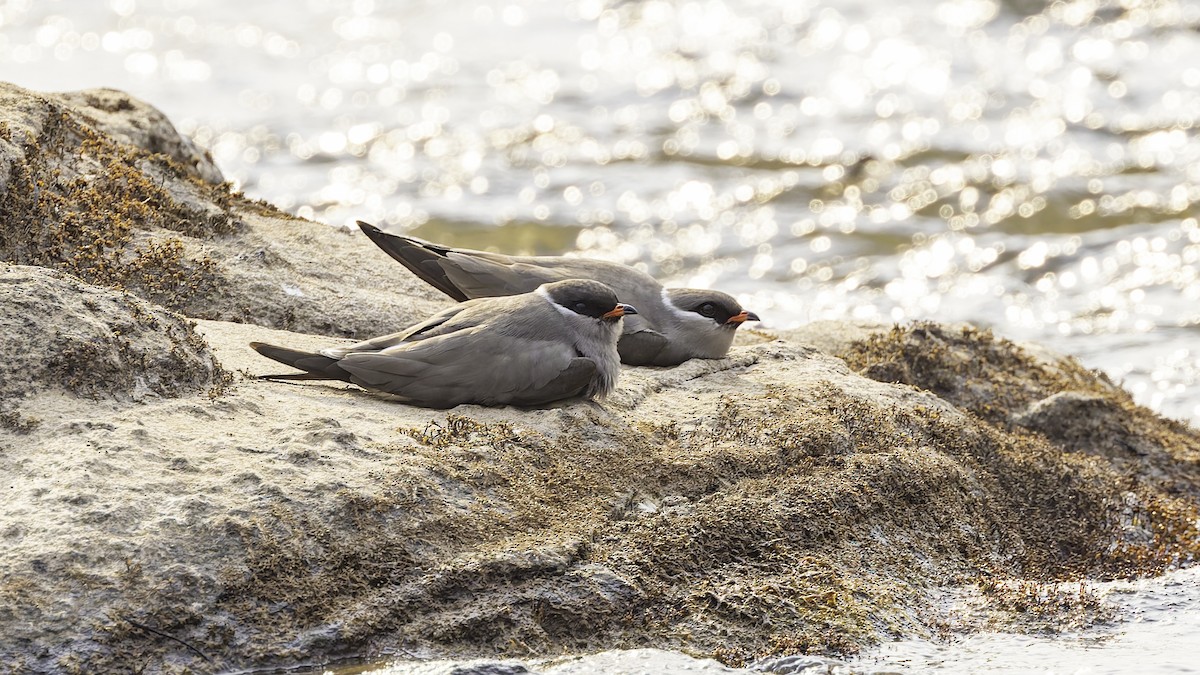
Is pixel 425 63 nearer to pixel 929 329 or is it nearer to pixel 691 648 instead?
pixel 929 329

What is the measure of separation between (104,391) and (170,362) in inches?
11.3

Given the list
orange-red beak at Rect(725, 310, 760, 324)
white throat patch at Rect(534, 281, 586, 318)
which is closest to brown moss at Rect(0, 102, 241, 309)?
white throat patch at Rect(534, 281, 586, 318)

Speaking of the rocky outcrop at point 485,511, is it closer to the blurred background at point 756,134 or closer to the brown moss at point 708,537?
the brown moss at point 708,537

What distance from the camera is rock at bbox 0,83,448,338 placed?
6.54m

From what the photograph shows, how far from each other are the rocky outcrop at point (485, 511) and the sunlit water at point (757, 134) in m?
4.78

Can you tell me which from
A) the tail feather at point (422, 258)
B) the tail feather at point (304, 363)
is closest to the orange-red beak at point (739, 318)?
the tail feather at point (422, 258)

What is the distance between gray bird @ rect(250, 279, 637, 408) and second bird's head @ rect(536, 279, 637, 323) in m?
0.01

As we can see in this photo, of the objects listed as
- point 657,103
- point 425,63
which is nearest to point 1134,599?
point 657,103

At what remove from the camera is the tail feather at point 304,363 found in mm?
5746

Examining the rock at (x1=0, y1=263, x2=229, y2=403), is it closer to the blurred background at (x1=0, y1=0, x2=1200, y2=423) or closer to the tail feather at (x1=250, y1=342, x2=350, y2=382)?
the tail feather at (x1=250, y1=342, x2=350, y2=382)

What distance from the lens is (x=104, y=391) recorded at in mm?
5270

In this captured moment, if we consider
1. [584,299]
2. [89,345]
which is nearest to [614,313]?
[584,299]

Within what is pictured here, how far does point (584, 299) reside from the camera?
248 inches

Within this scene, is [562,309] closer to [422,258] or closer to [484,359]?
[484,359]
